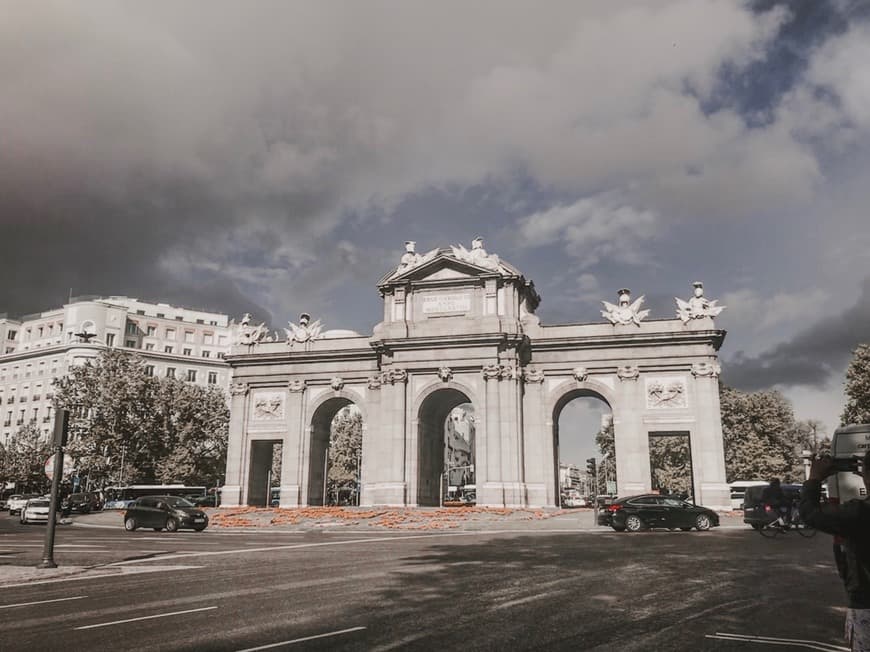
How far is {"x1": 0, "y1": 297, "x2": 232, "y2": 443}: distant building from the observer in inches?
3799

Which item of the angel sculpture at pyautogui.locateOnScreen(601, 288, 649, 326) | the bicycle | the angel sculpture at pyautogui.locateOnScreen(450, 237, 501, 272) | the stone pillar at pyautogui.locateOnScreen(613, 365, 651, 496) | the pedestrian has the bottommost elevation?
the bicycle

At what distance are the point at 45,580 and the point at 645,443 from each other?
38.4m

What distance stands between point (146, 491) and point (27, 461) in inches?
1065

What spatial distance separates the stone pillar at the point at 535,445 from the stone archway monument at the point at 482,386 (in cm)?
8

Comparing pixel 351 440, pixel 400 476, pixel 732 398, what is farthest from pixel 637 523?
pixel 351 440

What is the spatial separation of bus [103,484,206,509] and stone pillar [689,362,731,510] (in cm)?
4568

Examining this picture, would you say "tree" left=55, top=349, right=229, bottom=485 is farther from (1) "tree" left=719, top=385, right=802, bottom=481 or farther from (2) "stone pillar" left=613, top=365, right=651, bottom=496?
(1) "tree" left=719, top=385, right=802, bottom=481

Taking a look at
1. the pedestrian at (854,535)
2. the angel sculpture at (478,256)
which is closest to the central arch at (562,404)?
the angel sculpture at (478,256)

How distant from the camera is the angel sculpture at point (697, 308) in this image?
47219mm

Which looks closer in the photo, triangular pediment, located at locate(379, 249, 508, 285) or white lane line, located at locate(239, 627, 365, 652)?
white lane line, located at locate(239, 627, 365, 652)

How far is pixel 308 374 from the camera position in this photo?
2116 inches

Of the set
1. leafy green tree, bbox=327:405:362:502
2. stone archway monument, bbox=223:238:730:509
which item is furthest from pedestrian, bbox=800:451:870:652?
leafy green tree, bbox=327:405:362:502

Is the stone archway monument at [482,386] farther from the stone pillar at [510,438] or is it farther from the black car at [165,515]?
the black car at [165,515]

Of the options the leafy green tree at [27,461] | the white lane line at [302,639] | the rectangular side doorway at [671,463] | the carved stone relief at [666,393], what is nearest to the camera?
the white lane line at [302,639]
